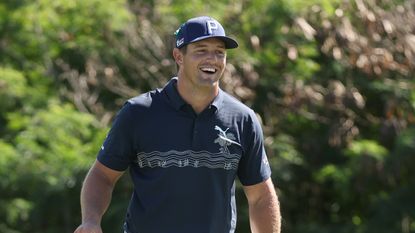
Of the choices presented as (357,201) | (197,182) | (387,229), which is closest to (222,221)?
(197,182)

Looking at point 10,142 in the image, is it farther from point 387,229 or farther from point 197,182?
point 197,182

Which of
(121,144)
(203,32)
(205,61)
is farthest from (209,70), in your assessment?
(121,144)

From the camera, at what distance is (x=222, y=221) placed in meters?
5.32

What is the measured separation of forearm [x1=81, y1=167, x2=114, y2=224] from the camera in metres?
5.28

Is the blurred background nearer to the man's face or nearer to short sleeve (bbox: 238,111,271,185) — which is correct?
short sleeve (bbox: 238,111,271,185)

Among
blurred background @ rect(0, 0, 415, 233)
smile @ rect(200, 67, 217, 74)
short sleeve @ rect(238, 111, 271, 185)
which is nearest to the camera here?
smile @ rect(200, 67, 217, 74)

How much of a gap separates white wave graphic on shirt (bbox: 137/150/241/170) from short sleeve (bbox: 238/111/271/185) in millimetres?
156

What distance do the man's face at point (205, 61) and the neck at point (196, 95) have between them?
66 millimetres

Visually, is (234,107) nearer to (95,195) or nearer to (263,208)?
(263,208)

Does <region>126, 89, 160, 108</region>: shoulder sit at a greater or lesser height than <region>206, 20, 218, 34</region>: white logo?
lesser

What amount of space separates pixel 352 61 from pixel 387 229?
1.87 meters

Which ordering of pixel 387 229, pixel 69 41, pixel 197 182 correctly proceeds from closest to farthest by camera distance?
pixel 197 182 < pixel 387 229 < pixel 69 41

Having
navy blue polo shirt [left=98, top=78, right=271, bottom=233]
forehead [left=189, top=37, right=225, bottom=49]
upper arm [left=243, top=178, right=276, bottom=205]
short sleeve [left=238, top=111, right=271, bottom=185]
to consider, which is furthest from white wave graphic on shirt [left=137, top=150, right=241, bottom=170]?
forehead [left=189, top=37, right=225, bottom=49]

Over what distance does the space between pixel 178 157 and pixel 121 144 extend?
286mm
